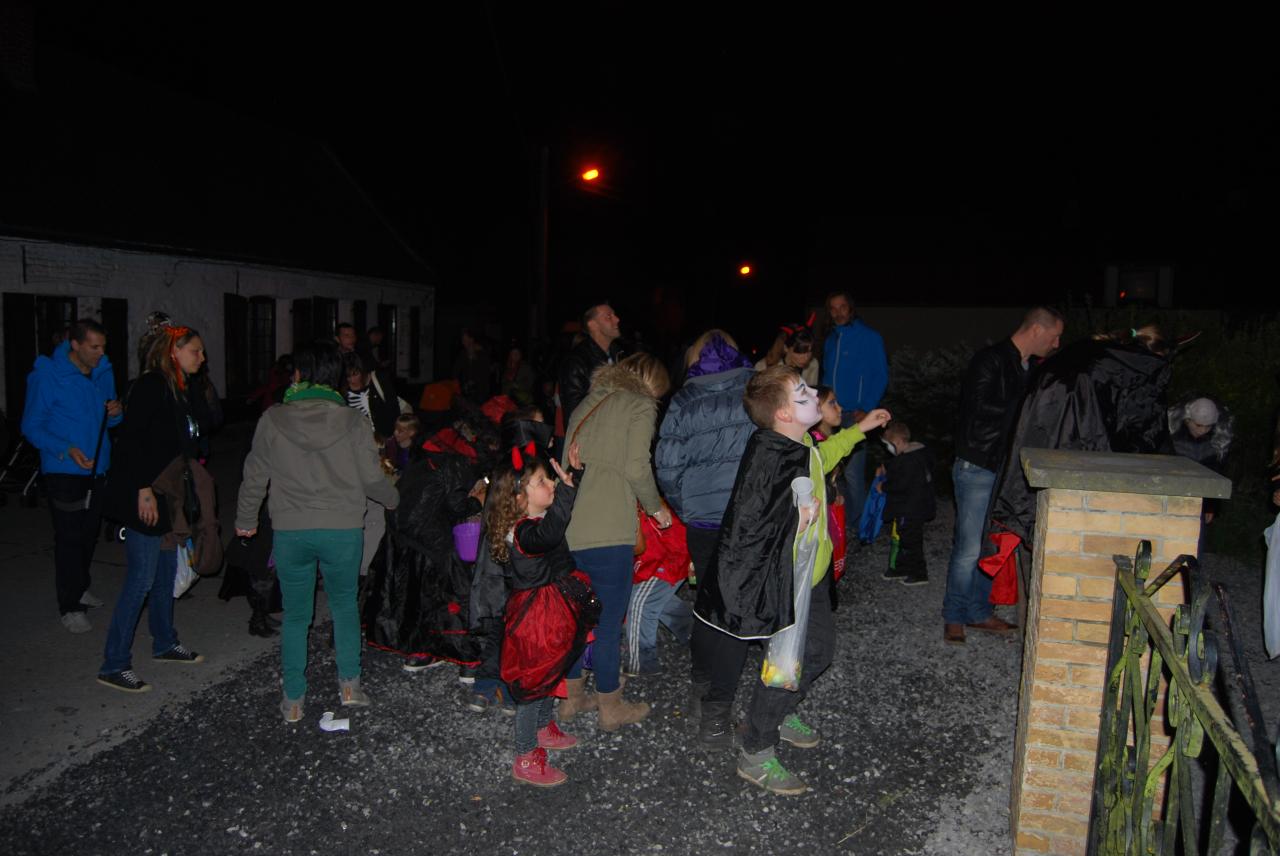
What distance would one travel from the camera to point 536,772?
4070 mm

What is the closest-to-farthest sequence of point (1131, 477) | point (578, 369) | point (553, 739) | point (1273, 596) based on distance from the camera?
point (1131, 477), point (1273, 596), point (553, 739), point (578, 369)

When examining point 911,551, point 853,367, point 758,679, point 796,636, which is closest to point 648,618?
point 758,679

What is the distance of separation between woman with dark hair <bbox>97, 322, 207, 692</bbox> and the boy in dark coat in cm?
485

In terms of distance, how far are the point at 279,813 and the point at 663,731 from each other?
6.09 ft

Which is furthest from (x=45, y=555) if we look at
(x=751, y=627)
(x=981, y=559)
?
(x=981, y=559)

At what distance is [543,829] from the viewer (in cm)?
374

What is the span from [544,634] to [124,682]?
2634 mm

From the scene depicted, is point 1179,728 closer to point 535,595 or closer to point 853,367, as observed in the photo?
point 535,595

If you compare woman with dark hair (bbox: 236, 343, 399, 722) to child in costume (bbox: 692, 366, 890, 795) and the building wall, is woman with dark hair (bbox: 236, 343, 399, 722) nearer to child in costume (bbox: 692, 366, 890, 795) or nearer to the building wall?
child in costume (bbox: 692, 366, 890, 795)

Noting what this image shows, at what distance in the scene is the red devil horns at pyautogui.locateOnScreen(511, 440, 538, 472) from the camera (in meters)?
4.22

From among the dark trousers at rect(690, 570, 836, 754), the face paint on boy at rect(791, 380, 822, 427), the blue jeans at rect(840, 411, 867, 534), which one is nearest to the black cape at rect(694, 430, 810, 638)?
the face paint on boy at rect(791, 380, 822, 427)

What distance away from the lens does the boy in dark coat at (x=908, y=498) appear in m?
6.86

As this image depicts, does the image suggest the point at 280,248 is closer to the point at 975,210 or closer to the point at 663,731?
the point at 663,731

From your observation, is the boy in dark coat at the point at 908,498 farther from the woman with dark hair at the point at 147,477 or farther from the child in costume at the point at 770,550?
the woman with dark hair at the point at 147,477
